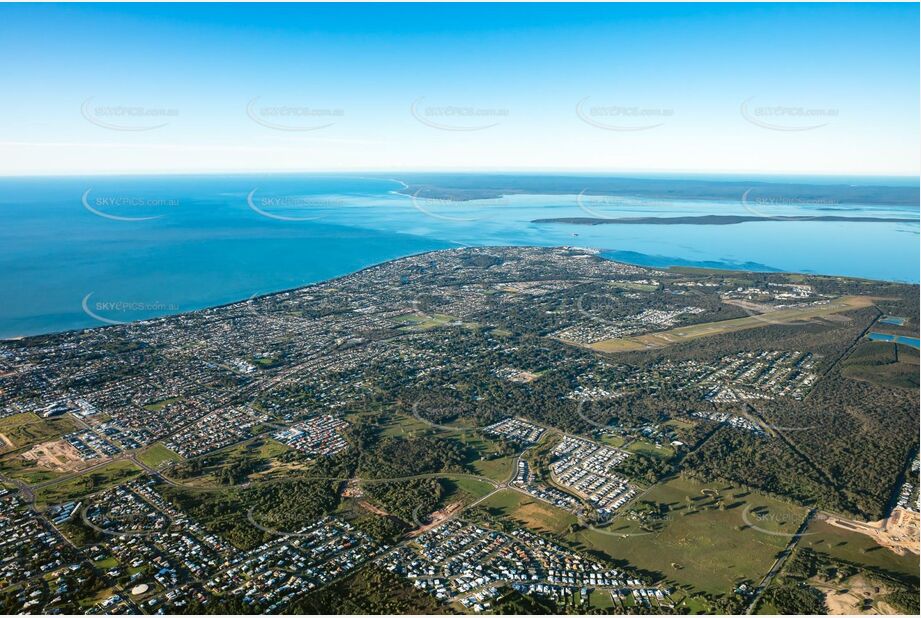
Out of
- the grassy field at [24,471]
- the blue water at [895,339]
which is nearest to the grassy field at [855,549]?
the grassy field at [24,471]

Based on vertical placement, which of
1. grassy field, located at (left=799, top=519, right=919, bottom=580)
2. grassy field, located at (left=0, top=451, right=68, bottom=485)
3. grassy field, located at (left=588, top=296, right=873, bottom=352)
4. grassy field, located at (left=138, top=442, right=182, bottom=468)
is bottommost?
grassy field, located at (left=0, top=451, right=68, bottom=485)

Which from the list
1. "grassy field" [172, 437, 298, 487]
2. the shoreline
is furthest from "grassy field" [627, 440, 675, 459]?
the shoreline

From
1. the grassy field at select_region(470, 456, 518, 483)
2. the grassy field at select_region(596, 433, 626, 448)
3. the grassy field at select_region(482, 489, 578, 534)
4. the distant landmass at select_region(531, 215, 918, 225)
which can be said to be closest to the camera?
the grassy field at select_region(482, 489, 578, 534)

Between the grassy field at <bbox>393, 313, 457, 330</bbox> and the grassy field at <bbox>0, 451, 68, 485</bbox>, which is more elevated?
the grassy field at <bbox>393, 313, 457, 330</bbox>

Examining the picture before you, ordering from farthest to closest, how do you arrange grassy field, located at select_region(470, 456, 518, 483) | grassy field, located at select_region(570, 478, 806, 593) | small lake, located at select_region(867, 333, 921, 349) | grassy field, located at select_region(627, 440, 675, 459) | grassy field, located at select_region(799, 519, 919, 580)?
small lake, located at select_region(867, 333, 921, 349) → grassy field, located at select_region(627, 440, 675, 459) → grassy field, located at select_region(470, 456, 518, 483) → grassy field, located at select_region(799, 519, 919, 580) → grassy field, located at select_region(570, 478, 806, 593)

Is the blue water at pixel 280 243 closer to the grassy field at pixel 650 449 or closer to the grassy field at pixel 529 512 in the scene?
the grassy field at pixel 529 512

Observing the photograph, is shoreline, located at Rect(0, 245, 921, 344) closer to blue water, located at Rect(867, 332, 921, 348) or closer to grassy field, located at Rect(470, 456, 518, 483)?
blue water, located at Rect(867, 332, 921, 348)

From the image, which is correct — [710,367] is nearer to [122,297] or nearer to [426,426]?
[426,426]

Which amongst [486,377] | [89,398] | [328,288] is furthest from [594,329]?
[89,398]
